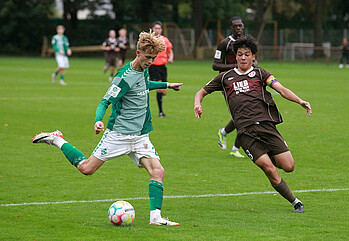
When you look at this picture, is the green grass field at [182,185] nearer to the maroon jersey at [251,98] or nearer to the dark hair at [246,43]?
the maroon jersey at [251,98]

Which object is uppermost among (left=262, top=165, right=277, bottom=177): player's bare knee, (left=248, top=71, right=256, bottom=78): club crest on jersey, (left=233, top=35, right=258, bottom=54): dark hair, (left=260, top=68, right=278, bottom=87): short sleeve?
(left=233, top=35, right=258, bottom=54): dark hair

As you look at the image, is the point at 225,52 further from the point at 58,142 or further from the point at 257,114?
the point at 58,142

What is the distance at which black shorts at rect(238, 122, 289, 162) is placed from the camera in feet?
22.6

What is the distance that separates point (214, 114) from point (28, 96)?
23.7ft

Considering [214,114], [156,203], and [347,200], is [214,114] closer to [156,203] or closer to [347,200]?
[347,200]

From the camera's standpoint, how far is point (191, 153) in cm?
1115

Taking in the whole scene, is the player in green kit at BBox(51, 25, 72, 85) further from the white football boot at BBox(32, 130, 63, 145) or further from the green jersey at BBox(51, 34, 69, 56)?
the white football boot at BBox(32, 130, 63, 145)

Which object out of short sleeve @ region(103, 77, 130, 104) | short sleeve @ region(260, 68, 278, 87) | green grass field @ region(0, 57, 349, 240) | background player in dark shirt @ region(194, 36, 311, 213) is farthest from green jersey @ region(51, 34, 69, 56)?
short sleeve @ region(103, 77, 130, 104)

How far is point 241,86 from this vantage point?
7.16m

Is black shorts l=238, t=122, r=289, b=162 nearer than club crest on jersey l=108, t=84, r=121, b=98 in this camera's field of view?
→ No

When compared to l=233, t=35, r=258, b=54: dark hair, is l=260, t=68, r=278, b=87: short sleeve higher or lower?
lower

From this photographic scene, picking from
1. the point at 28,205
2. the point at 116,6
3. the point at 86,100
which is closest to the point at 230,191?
the point at 28,205

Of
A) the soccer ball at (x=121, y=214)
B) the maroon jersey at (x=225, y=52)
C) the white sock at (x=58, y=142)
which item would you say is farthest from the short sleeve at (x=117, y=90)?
the maroon jersey at (x=225, y=52)

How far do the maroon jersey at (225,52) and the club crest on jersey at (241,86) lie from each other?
3634 millimetres
